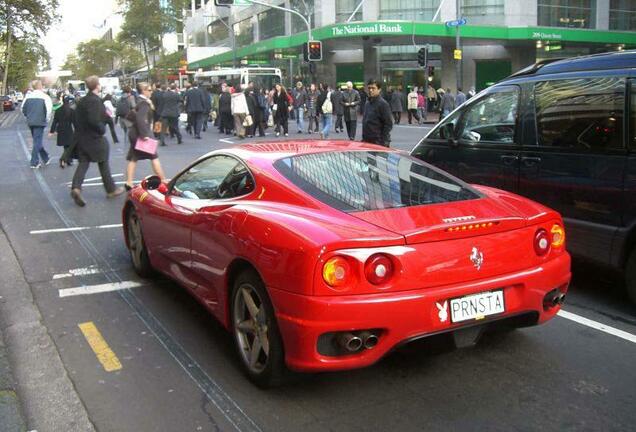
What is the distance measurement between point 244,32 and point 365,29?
25.0 meters

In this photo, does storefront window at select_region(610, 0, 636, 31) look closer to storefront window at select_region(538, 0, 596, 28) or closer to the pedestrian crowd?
storefront window at select_region(538, 0, 596, 28)

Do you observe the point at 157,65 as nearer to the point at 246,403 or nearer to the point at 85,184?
the point at 85,184

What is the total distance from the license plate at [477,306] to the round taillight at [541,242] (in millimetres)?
402

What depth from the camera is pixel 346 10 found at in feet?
136

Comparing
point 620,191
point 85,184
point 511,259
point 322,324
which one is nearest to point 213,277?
point 322,324

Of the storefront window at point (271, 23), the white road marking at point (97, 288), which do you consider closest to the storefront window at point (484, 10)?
the storefront window at point (271, 23)

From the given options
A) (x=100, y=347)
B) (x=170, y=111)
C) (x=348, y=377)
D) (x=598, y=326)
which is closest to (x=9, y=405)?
(x=100, y=347)

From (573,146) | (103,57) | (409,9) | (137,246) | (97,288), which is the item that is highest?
(103,57)

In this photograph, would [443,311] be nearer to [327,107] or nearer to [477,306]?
[477,306]

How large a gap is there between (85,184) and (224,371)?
28.9ft

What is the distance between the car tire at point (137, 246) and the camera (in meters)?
5.88

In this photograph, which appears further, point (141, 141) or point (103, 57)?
point (103, 57)

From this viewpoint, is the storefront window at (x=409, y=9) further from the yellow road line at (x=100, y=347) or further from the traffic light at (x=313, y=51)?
the yellow road line at (x=100, y=347)

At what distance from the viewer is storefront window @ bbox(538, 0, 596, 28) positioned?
4094 cm
